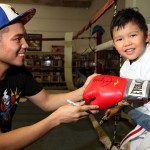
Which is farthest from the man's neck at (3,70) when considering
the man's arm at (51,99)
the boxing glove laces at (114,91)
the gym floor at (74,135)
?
the gym floor at (74,135)

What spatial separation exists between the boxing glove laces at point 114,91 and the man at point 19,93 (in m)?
0.05

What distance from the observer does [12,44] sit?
1019 mm

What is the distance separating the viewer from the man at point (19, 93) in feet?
2.92

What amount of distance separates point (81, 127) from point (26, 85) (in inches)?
43.5

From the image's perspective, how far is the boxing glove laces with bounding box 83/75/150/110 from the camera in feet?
2.62

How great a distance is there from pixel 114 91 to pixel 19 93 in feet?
1.91

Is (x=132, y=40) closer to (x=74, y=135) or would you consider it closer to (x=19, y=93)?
(x=19, y=93)

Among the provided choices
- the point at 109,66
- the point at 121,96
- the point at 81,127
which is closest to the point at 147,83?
the point at 121,96

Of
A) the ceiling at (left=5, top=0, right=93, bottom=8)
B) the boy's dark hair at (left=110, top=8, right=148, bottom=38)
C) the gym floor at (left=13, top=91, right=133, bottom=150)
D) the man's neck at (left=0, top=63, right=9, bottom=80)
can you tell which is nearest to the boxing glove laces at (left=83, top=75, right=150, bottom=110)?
the boy's dark hair at (left=110, top=8, right=148, bottom=38)

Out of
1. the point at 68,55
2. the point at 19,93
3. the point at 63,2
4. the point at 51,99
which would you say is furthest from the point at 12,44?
the point at 63,2

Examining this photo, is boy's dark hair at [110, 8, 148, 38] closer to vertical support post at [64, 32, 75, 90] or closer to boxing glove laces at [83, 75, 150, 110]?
boxing glove laces at [83, 75, 150, 110]

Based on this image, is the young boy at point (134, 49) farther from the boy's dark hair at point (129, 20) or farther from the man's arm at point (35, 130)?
the man's arm at point (35, 130)

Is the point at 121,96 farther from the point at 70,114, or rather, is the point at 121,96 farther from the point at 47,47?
the point at 47,47

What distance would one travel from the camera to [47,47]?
7.73 m
